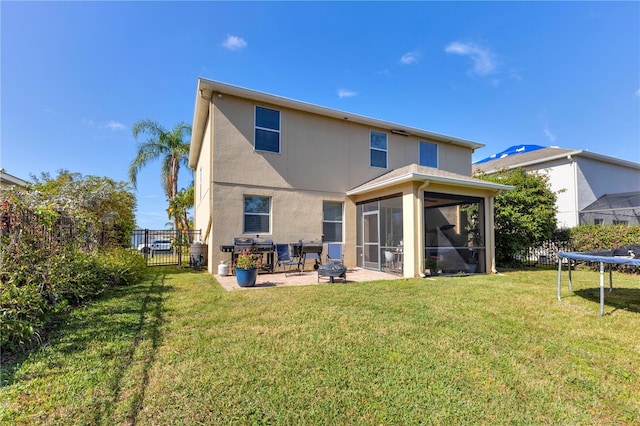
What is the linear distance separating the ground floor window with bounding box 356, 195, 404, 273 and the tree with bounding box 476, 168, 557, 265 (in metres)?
5.29

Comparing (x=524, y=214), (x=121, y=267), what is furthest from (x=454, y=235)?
(x=121, y=267)

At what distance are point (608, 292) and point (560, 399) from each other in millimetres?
6435

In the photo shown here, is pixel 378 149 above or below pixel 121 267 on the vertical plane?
above

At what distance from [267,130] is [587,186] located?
55.3ft

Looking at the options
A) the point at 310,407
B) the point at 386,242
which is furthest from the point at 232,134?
the point at 310,407

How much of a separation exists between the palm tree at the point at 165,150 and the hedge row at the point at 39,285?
14631mm

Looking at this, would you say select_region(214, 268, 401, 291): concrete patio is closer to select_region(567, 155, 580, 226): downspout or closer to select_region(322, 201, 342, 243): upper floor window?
select_region(322, 201, 342, 243): upper floor window

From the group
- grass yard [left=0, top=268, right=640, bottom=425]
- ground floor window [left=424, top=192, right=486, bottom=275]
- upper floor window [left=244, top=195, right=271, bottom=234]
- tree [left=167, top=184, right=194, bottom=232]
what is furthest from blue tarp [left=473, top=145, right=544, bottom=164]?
tree [left=167, top=184, right=194, bottom=232]

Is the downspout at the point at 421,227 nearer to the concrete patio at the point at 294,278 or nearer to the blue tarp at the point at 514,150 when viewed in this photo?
the concrete patio at the point at 294,278

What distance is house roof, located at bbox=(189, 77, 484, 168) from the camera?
8.99m

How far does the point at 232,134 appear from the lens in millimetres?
9398

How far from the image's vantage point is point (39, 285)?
4.22 meters

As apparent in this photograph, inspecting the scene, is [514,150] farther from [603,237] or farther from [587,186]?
[603,237]

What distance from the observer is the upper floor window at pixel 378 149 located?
38.8ft
